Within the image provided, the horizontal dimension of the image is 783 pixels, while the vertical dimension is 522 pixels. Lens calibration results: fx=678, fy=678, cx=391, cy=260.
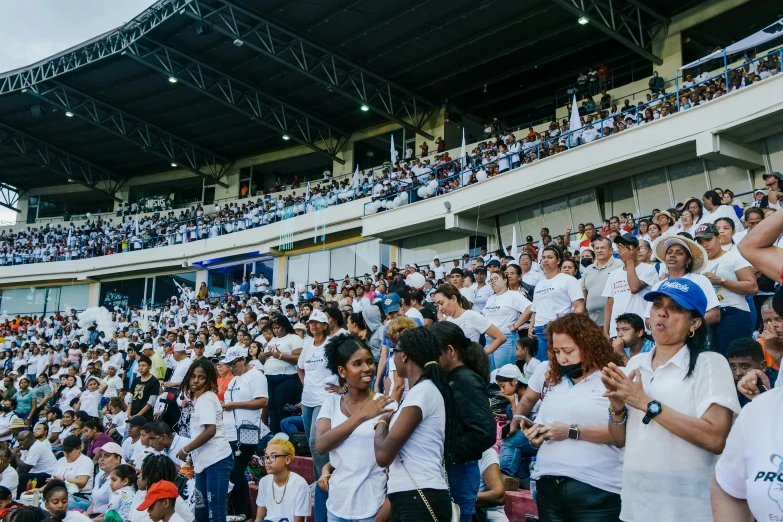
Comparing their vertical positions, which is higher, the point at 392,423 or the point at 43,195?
the point at 43,195

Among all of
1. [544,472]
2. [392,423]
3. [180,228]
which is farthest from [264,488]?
[180,228]

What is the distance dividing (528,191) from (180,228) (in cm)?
1853

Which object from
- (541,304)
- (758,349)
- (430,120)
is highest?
(430,120)

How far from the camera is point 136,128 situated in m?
30.4

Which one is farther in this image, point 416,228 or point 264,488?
point 416,228

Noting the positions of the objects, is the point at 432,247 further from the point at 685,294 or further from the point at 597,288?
the point at 685,294

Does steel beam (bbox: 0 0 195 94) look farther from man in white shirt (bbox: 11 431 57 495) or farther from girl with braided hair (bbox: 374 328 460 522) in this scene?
girl with braided hair (bbox: 374 328 460 522)

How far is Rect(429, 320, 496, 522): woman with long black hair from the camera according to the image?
137 inches

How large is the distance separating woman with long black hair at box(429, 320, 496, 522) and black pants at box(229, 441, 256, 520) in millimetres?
3258

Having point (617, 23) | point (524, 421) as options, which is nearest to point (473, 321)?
point (524, 421)

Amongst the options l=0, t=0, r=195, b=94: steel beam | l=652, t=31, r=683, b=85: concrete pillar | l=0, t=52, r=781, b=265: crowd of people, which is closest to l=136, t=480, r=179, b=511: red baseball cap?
l=0, t=52, r=781, b=265: crowd of people

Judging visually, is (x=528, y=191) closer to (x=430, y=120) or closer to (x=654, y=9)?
(x=654, y=9)

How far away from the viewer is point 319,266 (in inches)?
1035

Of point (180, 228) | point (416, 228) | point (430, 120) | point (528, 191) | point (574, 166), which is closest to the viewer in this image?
point (574, 166)
